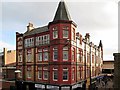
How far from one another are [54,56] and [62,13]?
7049mm

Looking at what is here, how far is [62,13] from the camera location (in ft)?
94.7

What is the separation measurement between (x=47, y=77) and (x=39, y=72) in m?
2.55

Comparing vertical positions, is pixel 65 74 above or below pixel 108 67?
above

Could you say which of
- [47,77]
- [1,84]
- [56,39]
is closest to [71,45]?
[56,39]

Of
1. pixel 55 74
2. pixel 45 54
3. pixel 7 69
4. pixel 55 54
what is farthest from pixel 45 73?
pixel 7 69

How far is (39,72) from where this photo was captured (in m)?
31.3

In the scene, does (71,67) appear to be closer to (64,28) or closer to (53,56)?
(53,56)

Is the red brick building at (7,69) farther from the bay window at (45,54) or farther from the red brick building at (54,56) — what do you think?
the bay window at (45,54)

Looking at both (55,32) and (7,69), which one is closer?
(55,32)

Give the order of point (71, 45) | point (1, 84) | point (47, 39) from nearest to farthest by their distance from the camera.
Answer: point (71, 45), point (47, 39), point (1, 84)

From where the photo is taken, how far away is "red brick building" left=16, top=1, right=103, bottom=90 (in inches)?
1073

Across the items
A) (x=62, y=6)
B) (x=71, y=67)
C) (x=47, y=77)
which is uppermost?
(x=62, y=6)

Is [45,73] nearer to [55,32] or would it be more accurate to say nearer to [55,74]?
[55,74]

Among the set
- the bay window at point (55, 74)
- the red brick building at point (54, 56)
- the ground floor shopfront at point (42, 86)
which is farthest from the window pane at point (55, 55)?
the ground floor shopfront at point (42, 86)
